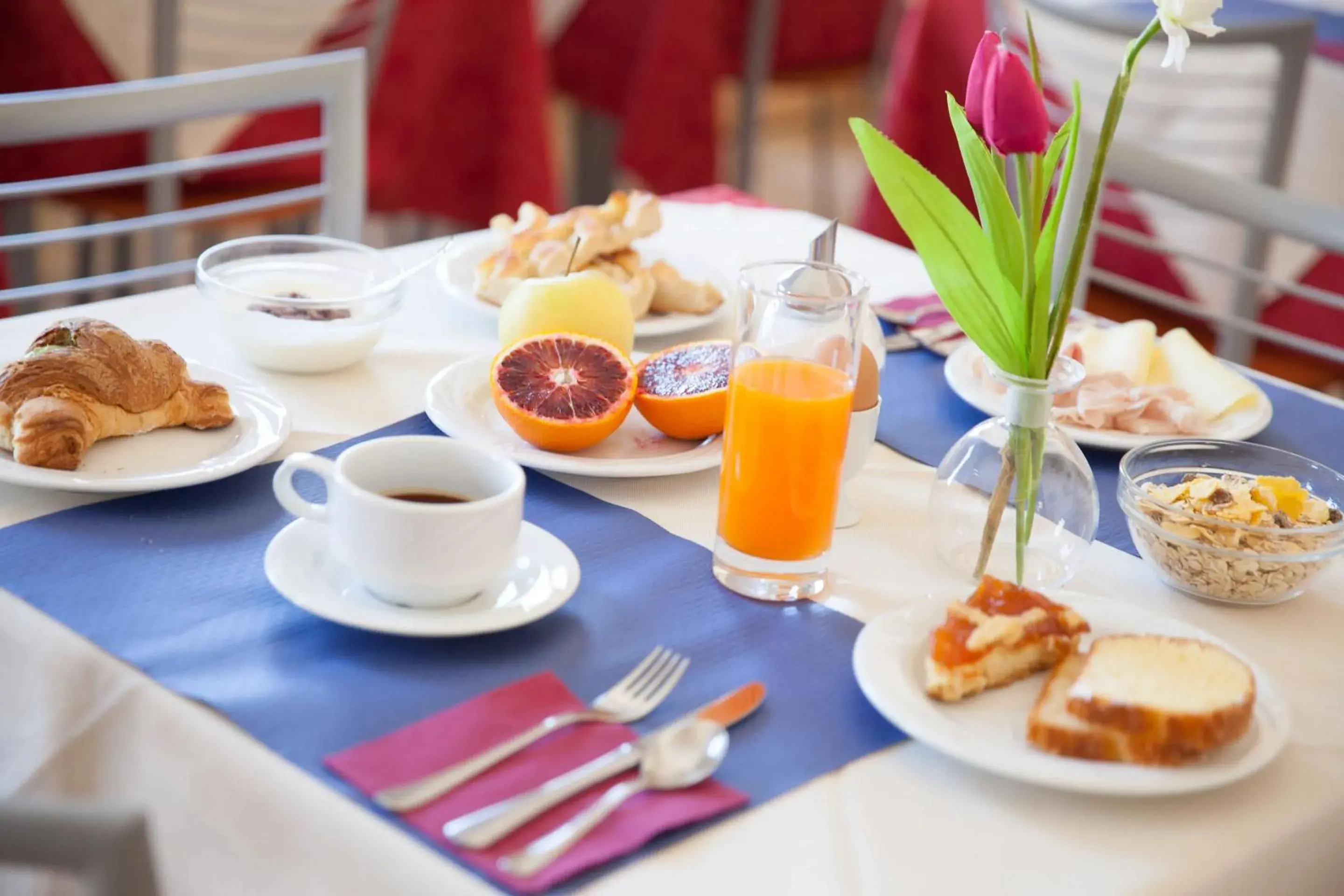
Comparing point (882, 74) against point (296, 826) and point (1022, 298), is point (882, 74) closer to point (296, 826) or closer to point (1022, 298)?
point (1022, 298)

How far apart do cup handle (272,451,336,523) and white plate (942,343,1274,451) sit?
0.55 metres

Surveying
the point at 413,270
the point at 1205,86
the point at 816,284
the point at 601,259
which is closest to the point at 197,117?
the point at 413,270

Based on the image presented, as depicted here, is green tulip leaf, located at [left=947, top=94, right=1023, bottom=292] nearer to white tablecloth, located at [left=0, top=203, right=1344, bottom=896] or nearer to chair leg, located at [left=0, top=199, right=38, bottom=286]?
white tablecloth, located at [left=0, top=203, right=1344, bottom=896]

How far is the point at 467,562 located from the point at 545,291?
1.25ft

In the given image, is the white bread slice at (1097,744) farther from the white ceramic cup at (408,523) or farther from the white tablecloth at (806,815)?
the white ceramic cup at (408,523)

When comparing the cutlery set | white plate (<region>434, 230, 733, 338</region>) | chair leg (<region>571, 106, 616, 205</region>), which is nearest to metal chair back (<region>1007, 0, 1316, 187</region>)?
white plate (<region>434, 230, 733, 338</region>)

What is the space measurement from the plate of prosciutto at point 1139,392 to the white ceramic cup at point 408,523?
1.48ft

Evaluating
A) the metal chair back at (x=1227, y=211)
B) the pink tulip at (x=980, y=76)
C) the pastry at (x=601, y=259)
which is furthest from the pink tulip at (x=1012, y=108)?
the metal chair back at (x=1227, y=211)

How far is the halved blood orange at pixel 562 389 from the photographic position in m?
0.98

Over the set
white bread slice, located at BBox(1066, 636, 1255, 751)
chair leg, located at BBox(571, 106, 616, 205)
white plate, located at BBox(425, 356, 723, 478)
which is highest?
white bread slice, located at BBox(1066, 636, 1255, 751)

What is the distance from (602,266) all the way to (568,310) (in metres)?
0.17

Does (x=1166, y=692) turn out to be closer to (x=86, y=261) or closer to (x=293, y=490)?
(x=293, y=490)

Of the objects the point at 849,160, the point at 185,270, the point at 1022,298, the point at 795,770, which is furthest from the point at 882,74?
the point at 795,770

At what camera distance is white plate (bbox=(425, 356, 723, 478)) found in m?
0.97
